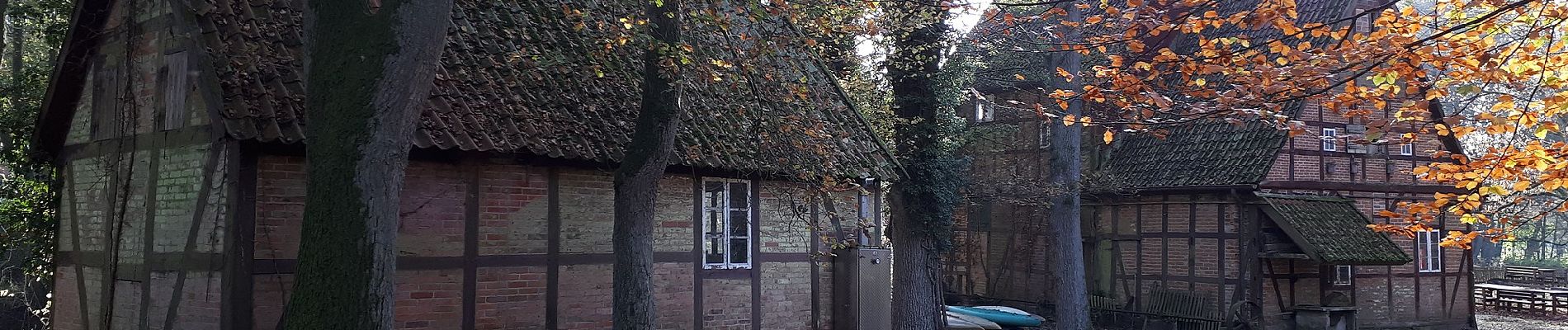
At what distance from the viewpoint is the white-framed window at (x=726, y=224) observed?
13.4 metres

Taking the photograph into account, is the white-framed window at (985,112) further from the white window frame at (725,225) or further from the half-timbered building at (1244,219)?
the white window frame at (725,225)

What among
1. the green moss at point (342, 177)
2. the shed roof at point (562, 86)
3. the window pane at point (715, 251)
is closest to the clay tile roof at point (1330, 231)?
the shed roof at point (562, 86)

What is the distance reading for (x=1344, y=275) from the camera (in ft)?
70.0

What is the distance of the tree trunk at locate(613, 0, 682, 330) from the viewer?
945cm

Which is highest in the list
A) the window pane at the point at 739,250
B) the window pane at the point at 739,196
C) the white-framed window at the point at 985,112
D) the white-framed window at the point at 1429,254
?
the white-framed window at the point at 985,112

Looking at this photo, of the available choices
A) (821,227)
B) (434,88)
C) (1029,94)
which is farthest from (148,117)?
(1029,94)

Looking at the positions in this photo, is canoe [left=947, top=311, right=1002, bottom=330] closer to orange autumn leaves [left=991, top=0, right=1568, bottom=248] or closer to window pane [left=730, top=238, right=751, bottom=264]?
window pane [left=730, top=238, right=751, bottom=264]

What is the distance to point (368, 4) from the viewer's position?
6922mm

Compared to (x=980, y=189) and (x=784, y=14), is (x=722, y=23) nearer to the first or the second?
(x=784, y=14)

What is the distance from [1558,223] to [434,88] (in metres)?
59.3

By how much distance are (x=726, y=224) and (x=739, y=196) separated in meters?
0.39

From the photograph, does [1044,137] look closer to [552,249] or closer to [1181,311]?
[1181,311]

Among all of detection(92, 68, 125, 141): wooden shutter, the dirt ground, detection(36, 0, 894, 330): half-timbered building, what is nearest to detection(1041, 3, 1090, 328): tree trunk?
detection(36, 0, 894, 330): half-timbered building

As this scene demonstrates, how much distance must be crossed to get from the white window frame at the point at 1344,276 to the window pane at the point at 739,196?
12835 mm
